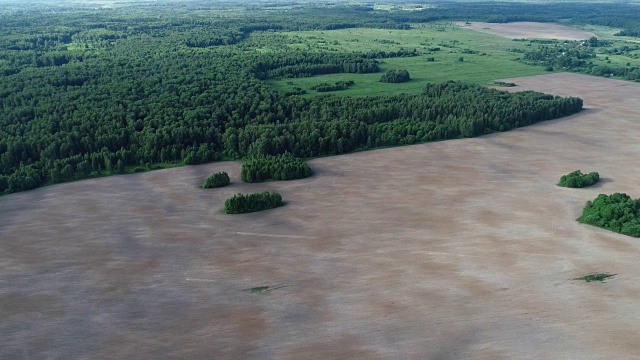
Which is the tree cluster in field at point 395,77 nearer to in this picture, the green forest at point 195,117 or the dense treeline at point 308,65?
the green forest at point 195,117

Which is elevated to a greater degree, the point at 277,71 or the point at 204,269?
the point at 277,71

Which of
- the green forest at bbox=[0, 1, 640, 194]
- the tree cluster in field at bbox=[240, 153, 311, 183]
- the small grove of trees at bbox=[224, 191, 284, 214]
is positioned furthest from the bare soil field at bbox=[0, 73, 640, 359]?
the green forest at bbox=[0, 1, 640, 194]

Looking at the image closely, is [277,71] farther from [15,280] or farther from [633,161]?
[15,280]

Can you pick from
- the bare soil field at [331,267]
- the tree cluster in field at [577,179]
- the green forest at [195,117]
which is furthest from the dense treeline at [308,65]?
the tree cluster in field at [577,179]

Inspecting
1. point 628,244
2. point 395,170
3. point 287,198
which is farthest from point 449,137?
point 628,244

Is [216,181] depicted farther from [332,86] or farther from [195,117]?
[332,86]

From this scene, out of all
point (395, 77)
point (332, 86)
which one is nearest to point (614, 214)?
point (332, 86)
